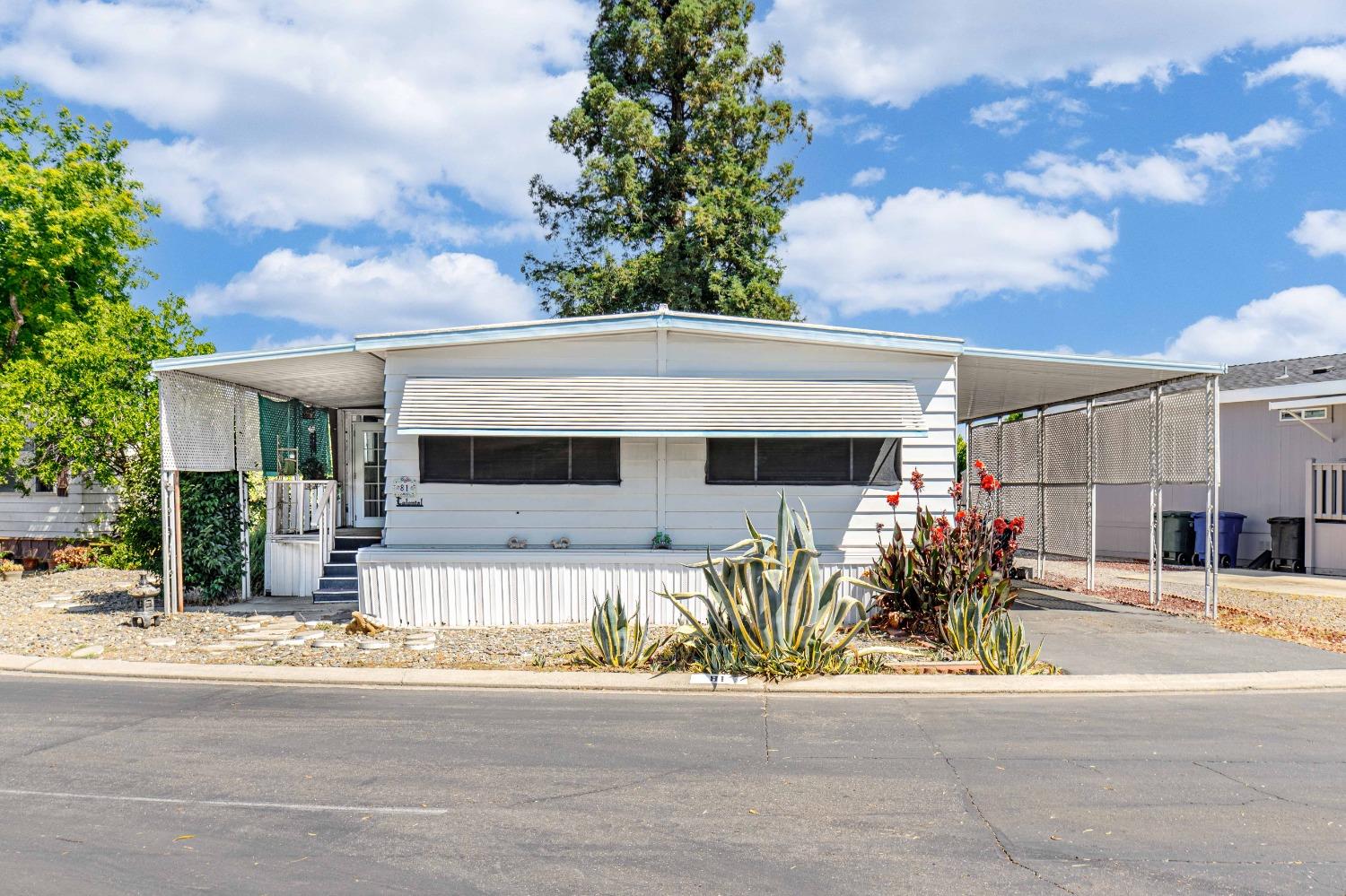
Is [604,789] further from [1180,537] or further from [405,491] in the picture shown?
[1180,537]

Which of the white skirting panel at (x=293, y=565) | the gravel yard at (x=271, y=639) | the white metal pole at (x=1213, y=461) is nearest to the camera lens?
the gravel yard at (x=271, y=639)

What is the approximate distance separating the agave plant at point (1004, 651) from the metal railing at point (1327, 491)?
11.1 meters

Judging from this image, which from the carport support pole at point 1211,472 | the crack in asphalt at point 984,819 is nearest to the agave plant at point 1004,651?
the crack in asphalt at point 984,819

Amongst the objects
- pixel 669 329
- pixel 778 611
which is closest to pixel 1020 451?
pixel 669 329

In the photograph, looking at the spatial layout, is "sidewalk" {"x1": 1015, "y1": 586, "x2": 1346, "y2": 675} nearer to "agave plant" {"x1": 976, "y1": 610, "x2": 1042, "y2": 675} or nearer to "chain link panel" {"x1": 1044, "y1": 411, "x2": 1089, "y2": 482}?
"agave plant" {"x1": 976, "y1": 610, "x2": 1042, "y2": 675}

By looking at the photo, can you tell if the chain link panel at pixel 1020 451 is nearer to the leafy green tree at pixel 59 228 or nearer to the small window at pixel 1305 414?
the small window at pixel 1305 414

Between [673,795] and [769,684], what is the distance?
305 cm

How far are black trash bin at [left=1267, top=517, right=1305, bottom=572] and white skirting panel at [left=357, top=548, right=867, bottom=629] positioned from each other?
40.6 feet

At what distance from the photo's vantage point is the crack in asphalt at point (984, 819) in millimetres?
4320

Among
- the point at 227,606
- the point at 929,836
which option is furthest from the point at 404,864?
the point at 227,606

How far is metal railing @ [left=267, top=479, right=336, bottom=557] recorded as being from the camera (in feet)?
44.9

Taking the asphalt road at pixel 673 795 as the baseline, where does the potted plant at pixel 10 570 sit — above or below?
below

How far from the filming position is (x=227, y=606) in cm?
1292

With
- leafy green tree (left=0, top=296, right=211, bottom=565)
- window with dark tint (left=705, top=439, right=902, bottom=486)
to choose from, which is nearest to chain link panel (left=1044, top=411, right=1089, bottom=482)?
window with dark tint (left=705, top=439, right=902, bottom=486)
